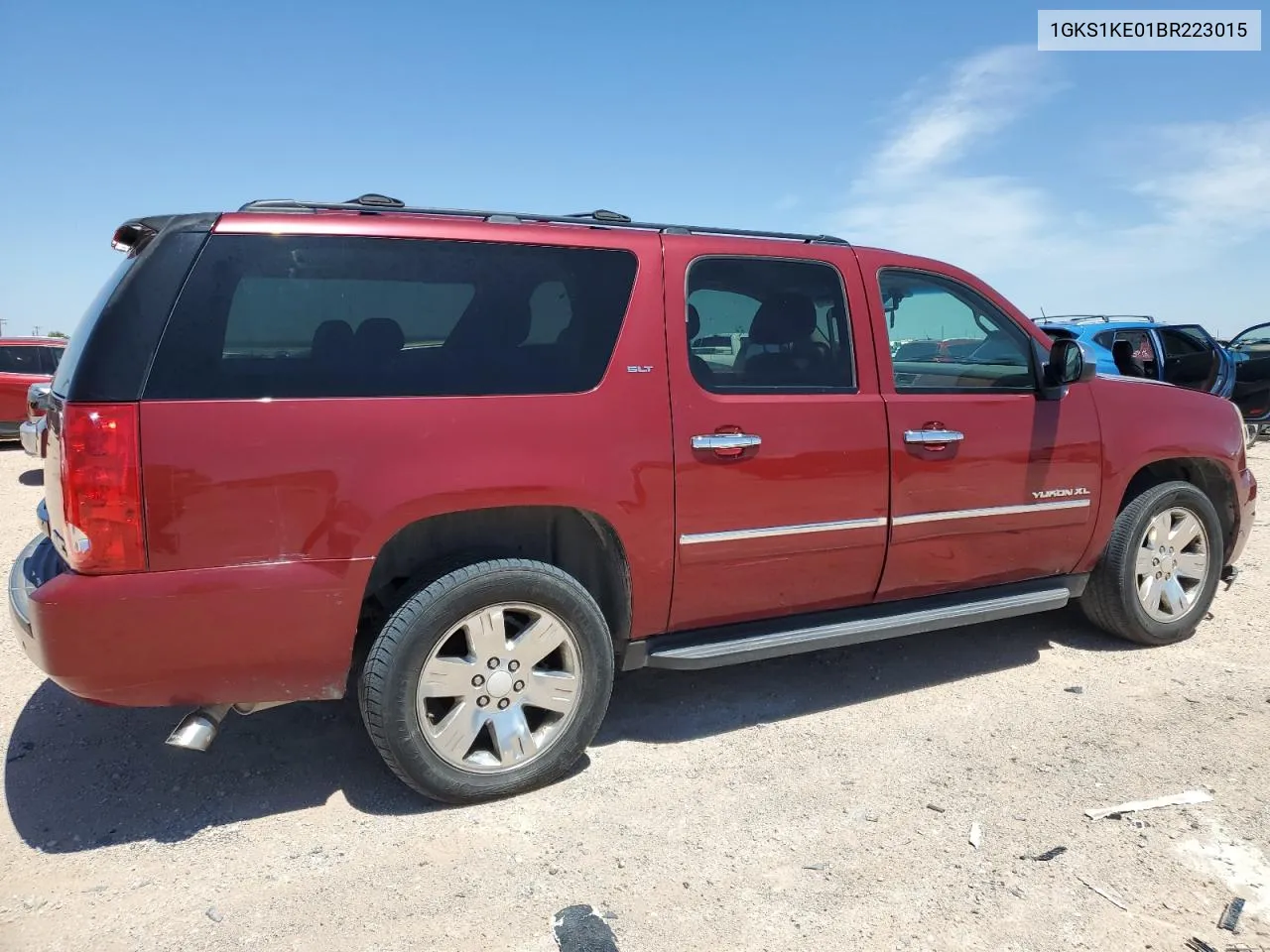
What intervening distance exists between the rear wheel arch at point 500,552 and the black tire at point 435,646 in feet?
0.30

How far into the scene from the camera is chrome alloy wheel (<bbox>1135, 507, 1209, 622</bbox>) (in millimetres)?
4336

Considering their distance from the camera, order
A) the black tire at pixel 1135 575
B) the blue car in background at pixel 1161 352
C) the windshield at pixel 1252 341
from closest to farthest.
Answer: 1. the black tire at pixel 1135 575
2. the blue car in background at pixel 1161 352
3. the windshield at pixel 1252 341

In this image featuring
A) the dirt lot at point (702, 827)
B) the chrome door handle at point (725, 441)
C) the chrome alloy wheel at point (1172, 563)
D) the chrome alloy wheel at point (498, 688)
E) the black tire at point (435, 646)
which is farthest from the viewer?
the chrome alloy wheel at point (1172, 563)

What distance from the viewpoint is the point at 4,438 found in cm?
1188

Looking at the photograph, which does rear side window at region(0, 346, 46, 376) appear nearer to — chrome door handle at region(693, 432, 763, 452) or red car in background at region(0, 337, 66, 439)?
red car in background at region(0, 337, 66, 439)

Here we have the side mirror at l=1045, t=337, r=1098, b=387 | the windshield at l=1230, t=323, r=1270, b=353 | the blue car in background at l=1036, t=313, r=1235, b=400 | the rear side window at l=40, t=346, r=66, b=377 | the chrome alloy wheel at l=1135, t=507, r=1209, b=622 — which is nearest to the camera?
the side mirror at l=1045, t=337, r=1098, b=387

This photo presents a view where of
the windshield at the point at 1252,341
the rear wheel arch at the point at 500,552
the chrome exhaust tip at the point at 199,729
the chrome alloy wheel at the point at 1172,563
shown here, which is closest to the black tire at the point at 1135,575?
the chrome alloy wheel at the point at 1172,563

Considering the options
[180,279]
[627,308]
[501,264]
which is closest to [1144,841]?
[627,308]

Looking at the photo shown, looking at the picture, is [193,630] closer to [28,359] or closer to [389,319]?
[389,319]

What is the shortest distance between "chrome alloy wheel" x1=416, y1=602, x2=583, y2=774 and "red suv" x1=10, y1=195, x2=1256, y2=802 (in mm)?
11

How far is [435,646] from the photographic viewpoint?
9.10 feet

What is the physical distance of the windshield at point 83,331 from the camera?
2.49 meters

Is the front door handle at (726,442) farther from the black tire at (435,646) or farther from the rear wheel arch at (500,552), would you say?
the black tire at (435,646)

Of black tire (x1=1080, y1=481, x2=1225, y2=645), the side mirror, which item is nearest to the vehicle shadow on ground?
black tire (x1=1080, y1=481, x2=1225, y2=645)
